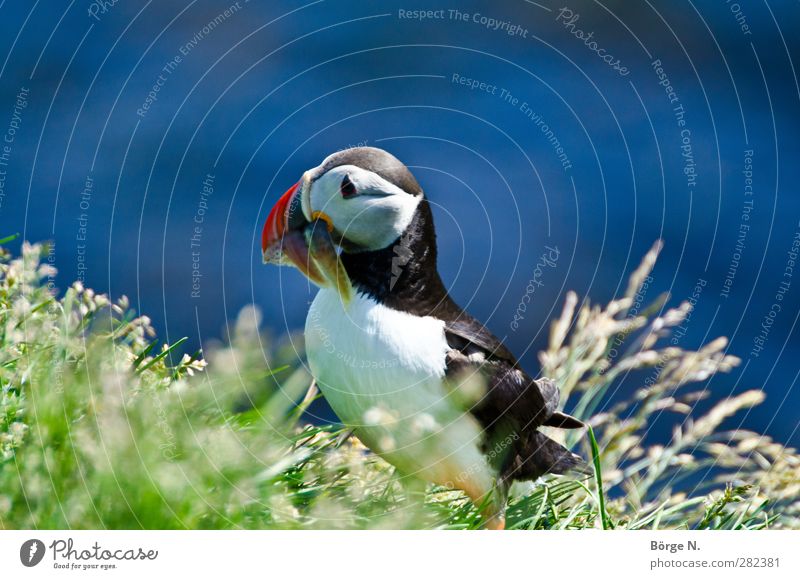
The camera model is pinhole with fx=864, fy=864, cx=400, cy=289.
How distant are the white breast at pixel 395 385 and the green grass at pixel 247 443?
69 millimetres

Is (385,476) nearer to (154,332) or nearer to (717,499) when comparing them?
(154,332)

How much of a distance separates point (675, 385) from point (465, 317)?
0.54 meters

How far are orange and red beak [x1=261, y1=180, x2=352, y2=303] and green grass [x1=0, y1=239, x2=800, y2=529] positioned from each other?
136mm

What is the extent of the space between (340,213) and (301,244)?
103 mm

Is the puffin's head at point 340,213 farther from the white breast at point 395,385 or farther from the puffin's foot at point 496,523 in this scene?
the puffin's foot at point 496,523

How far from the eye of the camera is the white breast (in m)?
1.58

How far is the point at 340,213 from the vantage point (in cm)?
159

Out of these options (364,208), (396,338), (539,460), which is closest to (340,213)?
(364,208)

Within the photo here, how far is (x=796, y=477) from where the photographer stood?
71.8 inches

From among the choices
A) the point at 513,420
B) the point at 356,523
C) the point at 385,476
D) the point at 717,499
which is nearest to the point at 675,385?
the point at 717,499
